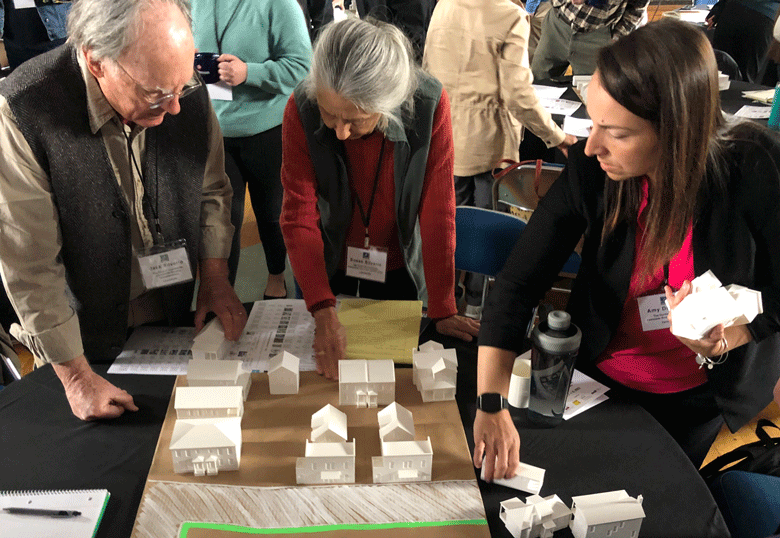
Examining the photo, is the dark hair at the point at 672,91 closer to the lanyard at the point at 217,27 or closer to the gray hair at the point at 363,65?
the gray hair at the point at 363,65

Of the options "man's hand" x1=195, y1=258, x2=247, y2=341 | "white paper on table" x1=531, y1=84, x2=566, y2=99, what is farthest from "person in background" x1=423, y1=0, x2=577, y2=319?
"man's hand" x1=195, y1=258, x2=247, y2=341

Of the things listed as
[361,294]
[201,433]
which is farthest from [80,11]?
[361,294]

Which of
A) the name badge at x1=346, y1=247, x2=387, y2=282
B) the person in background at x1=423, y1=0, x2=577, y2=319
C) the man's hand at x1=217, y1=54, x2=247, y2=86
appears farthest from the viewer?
the person in background at x1=423, y1=0, x2=577, y2=319

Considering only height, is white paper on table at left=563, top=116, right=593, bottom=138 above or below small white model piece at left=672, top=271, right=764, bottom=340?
below

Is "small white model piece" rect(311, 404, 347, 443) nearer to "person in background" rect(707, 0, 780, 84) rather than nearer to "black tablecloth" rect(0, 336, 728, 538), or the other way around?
"black tablecloth" rect(0, 336, 728, 538)

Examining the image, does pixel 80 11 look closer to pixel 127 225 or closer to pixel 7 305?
pixel 127 225

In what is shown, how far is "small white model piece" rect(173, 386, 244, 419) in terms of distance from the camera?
4.59ft

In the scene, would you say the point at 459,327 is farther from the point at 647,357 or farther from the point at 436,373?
the point at 647,357

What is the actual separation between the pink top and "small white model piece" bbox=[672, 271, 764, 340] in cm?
31

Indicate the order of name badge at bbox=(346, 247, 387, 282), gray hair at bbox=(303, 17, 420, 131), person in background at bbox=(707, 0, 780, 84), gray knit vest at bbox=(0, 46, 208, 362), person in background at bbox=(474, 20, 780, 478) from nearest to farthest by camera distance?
person in background at bbox=(474, 20, 780, 478) → gray knit vest at bbox=(0, 46, 208, 362) → gray hair at bbox=(303, 17, 420, 131) → name badge at bbox=(346, 247, 387, 282) → person in background at bbox=(707, 0, 780, 84)

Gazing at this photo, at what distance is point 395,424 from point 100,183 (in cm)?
96

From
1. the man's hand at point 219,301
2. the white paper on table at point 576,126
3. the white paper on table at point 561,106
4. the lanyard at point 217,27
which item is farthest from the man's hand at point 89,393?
the white paper on table at point 561,106

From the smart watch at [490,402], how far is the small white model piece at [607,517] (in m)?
0.27

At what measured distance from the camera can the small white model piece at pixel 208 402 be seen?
140cm
